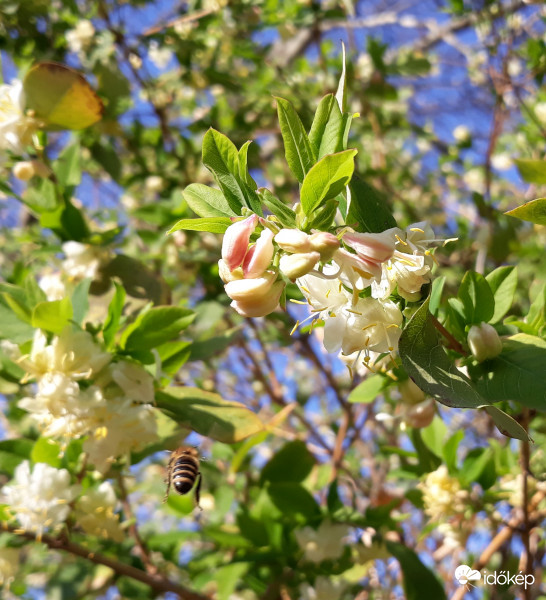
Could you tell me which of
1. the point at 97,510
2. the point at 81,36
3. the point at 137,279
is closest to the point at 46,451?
the point at 97,510

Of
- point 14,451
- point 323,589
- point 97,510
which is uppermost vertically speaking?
point 14,451

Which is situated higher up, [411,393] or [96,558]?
[411,393]

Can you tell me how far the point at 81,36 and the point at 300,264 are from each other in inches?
82.0

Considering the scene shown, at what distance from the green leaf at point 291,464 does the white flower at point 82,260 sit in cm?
64

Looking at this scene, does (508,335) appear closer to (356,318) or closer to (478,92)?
(356,318)

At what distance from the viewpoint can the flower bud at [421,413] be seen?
3.46 feet

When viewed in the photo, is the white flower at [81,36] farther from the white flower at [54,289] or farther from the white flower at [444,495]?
the white flower at [444,495]

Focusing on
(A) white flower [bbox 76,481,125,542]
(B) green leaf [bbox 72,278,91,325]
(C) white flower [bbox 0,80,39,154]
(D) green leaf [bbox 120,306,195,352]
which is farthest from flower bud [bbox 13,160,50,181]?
(A) white flower [bbox 76,481,125,542]

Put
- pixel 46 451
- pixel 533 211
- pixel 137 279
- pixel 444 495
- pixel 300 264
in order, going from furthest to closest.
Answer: pixel 137 279, pixel 444 495, pixel 46 451, pixel 533 211, pixel 300 264

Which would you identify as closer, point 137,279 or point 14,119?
point 14,119

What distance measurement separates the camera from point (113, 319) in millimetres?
1090

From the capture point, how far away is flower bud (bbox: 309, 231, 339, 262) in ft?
2.02

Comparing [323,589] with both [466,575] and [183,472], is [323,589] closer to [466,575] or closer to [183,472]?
[466,575]

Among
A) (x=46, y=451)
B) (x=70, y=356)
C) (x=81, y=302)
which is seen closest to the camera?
(x=70, y=356)
